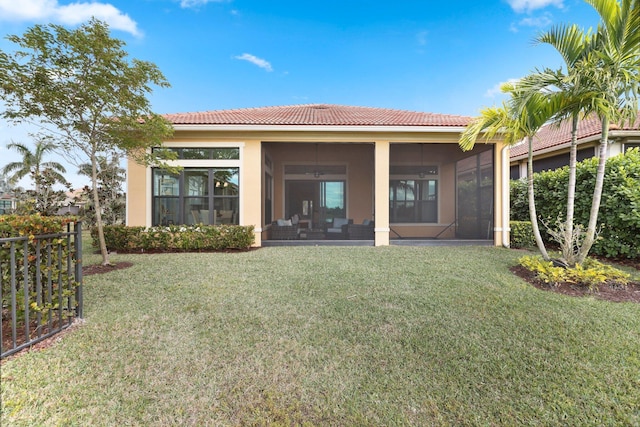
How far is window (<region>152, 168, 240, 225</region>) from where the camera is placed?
809 centimetres

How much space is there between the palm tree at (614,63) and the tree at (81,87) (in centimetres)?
794

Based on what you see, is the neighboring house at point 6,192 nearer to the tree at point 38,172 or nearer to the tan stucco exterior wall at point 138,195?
the tree at point 38,172

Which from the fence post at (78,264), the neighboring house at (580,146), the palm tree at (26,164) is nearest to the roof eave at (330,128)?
the neighboring house at (580,146)

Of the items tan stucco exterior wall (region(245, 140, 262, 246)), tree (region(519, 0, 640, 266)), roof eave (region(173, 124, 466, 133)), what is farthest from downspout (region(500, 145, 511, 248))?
tan stucco exterior wall (region(245, 140, 262, 246))

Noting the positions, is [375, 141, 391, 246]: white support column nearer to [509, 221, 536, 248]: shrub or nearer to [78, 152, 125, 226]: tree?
[509, 221, 536, 248]: shrub

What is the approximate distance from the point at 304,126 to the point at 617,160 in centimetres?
753

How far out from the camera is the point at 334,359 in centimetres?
264

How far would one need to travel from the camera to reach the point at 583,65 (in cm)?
453

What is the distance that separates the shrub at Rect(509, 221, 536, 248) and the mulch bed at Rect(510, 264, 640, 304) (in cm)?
356

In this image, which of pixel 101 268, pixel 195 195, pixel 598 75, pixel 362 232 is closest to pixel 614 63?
pixel 598 75

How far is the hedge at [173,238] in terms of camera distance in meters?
7.45

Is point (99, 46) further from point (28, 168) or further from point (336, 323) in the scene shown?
point (28, 168)

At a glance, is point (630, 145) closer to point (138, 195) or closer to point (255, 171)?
point (255, 171)

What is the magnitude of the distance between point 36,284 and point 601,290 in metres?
7.33
